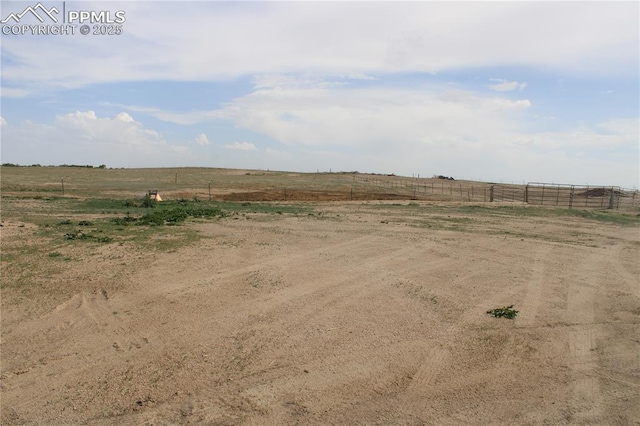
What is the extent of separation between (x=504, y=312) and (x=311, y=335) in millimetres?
3457

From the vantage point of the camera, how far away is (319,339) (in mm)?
7566

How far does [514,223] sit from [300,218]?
394 inches

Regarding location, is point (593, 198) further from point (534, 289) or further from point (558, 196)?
point (534, 289)

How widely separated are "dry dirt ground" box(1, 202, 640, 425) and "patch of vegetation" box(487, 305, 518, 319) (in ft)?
0.43

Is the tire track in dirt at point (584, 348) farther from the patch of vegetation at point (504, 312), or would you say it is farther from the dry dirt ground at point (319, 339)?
the patch of vegetation at point (504, 312)

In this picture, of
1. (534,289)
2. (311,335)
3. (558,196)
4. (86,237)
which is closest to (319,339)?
(311,335)

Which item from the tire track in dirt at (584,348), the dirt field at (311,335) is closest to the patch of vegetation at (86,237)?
the dirt field at (311,335)

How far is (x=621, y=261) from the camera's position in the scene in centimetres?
1445

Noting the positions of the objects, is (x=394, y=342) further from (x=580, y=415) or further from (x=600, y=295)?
(x=600, y=295)

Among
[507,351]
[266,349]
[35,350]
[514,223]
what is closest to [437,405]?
[507,351]

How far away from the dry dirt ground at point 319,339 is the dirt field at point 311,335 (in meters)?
0.03

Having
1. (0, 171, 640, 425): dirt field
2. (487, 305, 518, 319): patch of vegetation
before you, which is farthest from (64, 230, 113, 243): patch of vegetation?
A: (487, 305, 518, 319): patch of vegetation

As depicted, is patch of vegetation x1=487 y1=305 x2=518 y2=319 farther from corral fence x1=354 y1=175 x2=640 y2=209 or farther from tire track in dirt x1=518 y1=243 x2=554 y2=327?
corral fence x1=354 y1=175 x2=640 y2=209

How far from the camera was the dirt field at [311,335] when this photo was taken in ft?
18.3
